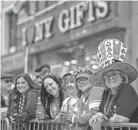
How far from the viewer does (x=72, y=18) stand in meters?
15.4

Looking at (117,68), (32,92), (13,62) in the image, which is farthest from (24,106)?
(13,62)

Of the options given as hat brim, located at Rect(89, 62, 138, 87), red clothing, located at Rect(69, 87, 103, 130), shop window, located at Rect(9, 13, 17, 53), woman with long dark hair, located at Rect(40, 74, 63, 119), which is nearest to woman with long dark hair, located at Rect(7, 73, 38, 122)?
woman with long dark hair, located at Rect(40, 74, 63, 119)

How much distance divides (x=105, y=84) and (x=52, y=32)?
42.4 feet

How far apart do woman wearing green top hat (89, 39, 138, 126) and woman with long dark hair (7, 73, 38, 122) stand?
1.88m

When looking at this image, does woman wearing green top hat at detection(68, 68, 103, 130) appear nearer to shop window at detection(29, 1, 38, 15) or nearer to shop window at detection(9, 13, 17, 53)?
shop window at detection(29, 1, 38, 15)

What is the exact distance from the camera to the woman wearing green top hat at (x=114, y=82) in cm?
392

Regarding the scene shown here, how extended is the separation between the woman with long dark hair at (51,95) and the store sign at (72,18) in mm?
7869

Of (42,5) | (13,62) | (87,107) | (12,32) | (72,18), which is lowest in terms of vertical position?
(87,107)

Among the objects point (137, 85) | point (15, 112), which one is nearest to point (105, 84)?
point (15, 112)

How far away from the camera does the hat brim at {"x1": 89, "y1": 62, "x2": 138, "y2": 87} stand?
4.08 metres

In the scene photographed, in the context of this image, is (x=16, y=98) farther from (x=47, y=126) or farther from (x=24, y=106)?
(x=47, y=126)

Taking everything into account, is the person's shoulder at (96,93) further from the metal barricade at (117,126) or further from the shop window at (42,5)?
the shop window at (42,5)

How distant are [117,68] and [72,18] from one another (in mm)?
11456

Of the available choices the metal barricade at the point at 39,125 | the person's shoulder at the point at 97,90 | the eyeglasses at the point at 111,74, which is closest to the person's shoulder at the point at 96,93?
the person's shoulder at the point at 97,90
